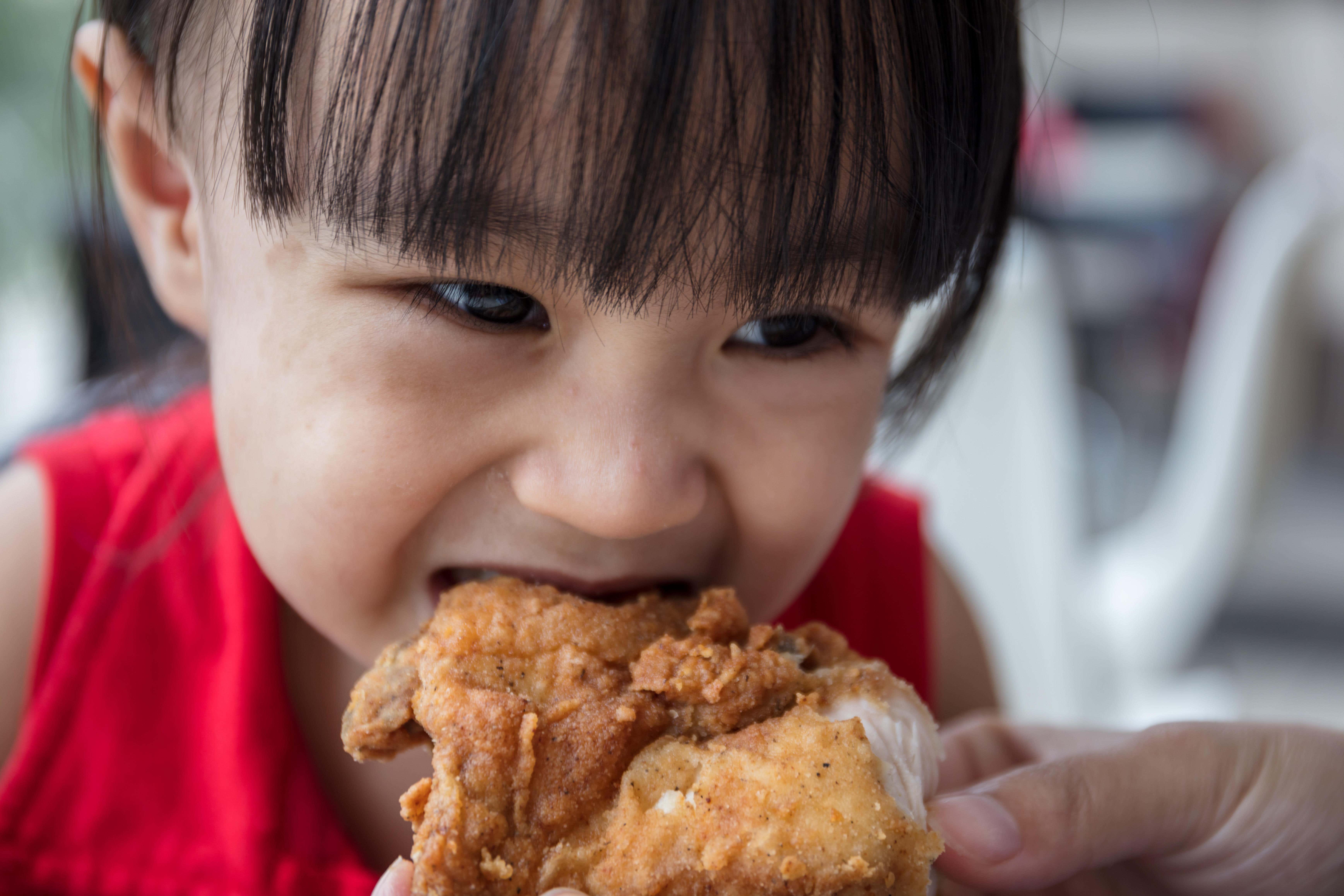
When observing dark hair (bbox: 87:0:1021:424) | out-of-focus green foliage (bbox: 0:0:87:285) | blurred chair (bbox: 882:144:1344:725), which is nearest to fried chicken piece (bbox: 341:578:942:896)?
dark hair (bbox: 87:0:1021:424)

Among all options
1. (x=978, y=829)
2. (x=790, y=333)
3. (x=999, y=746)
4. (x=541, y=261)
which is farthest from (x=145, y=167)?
(x=999, y=746)

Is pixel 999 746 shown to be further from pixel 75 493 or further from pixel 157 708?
pixel 75 493

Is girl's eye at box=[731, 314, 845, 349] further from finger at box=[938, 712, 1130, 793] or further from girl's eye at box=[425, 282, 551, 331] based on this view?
finger at box=[938, 712, 1130, 793]

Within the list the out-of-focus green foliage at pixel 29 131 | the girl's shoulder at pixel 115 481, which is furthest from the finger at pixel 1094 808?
the out-of-focus green foliage at pixel 29 131

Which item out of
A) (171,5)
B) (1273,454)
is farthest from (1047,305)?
(171,5)

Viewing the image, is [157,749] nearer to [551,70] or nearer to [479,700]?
[479,700]

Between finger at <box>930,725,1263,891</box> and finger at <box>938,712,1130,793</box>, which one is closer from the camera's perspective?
finger at <box>930,725,1263,891</box>
